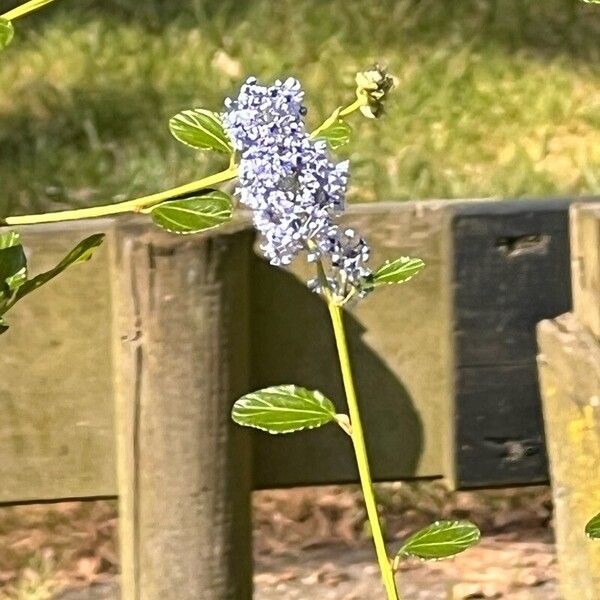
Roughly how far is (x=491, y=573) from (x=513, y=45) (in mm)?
1751

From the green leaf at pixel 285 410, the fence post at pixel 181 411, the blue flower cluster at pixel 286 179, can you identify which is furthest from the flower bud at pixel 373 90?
the fence post at pixel 181 411

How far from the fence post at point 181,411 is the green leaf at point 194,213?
1.77ft

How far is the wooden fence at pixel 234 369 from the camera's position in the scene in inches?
59.7

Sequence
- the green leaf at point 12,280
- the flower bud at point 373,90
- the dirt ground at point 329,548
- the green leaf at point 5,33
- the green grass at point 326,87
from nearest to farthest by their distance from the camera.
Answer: the flower bud at point 373,90 < the green leaf at point 5,33 < the green leaf at point 12,280 < the dirt ground at point 329,548 < the green grass at point 326,87

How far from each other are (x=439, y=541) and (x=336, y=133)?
0.28 meters

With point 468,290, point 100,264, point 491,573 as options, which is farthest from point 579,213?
point 491,573

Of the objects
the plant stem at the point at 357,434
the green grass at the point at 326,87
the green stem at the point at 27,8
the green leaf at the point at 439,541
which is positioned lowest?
the green leaf at the point at 439,541

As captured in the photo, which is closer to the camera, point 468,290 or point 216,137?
point 216,137

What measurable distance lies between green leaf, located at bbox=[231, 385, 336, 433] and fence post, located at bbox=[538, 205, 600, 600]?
618 millimetres

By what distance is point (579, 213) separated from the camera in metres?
1.54

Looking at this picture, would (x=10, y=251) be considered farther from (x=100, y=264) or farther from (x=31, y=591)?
(x=31, y=591)

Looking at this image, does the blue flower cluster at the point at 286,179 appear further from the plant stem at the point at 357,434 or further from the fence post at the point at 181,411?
the fence post at the point at 181,411

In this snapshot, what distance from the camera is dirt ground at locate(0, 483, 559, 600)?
256cm

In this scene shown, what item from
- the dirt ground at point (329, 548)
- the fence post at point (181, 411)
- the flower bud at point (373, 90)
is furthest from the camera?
the dirt ground at point (329, 548)
